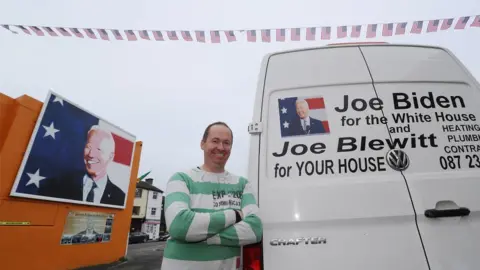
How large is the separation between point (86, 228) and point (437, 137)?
38.4 feet

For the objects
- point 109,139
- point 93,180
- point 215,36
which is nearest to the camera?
point 215,36

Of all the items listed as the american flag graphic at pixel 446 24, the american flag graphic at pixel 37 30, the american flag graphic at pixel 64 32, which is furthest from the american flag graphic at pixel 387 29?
the american flag graphic at pixel 37 30

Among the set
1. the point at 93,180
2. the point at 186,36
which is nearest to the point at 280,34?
the point at 186,36

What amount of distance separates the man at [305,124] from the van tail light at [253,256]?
0.81 meters

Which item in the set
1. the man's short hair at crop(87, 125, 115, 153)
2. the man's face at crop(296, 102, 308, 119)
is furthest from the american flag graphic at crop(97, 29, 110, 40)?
the man's face at crop(296, 102, 308, 119)

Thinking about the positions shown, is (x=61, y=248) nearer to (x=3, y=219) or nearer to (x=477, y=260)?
(x=3, y=219)

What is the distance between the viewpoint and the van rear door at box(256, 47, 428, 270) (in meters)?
1.48

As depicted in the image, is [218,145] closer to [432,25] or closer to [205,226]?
[205,226]

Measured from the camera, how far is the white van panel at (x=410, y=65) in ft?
6.60

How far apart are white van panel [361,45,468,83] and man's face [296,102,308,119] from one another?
0.58 m

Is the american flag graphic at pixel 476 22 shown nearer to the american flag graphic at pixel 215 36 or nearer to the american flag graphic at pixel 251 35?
the american flag graphic at pixel 251 35

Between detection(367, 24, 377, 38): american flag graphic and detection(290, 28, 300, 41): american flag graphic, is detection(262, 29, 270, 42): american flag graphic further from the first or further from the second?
detection(367, 24, 377, 38): american flag graphic

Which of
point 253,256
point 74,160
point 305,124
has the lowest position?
point 253,256

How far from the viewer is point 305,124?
1.90m
